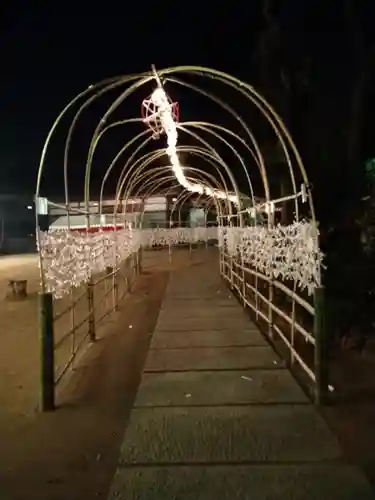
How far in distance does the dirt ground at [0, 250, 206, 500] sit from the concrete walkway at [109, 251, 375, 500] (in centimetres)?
19

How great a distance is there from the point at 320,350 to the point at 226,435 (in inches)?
48.9

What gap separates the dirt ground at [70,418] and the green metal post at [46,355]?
0.13 m

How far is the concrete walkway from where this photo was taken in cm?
392

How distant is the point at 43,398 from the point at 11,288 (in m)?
10.3

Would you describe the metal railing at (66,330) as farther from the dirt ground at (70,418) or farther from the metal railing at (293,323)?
the metal railing at (293,323)

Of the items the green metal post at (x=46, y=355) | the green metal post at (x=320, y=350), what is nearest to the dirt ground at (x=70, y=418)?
the green metal post at (x=46, y=355)

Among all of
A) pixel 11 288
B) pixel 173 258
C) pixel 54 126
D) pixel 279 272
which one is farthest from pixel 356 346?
pixel 173 258

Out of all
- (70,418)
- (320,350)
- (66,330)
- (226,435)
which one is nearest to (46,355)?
(70,418)

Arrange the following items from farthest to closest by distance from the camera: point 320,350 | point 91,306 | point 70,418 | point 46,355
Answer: point 91,306 < point 46,355 < point 320,350 < point 70,418

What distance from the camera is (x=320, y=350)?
5.59m

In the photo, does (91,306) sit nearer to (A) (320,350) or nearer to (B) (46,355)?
(B) (46,355)

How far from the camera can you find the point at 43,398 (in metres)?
5.69

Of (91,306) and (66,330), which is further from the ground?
(91,306)

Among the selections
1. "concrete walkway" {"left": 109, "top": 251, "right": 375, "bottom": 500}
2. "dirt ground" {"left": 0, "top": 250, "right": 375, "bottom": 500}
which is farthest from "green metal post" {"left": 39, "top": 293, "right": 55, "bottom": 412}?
"concrete walkway" {"left": 109, "top": 251, "right": 375, "bottom": 500}
